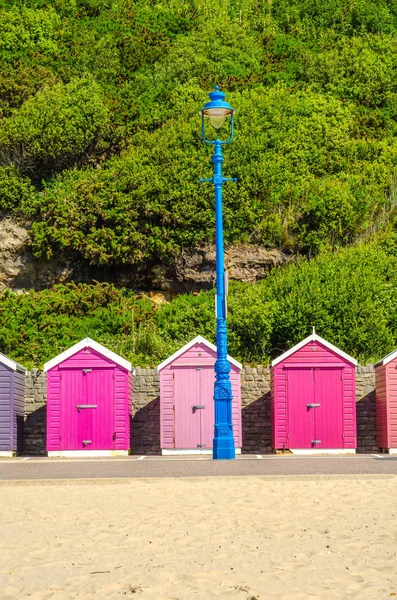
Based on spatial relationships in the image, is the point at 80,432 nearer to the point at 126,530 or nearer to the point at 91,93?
the point at 126,530

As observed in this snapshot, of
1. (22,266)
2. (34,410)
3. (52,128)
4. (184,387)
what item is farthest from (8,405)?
(52,128)

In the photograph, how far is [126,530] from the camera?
28.1 ft

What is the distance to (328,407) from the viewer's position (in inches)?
826

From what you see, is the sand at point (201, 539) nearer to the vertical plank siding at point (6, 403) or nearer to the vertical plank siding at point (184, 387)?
the vertical plank siding at point (184, 387)

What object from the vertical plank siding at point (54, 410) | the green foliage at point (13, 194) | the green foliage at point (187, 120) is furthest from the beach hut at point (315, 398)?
the green foliage at point (13, 194)

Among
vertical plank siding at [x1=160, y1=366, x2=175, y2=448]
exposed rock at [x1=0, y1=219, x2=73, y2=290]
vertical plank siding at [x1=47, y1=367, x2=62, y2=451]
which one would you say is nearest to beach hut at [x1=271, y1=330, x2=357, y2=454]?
vertical plank siding at [x1=160, y1=366, x2=175, y2=448]

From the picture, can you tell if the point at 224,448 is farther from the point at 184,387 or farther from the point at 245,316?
the point at 245,316

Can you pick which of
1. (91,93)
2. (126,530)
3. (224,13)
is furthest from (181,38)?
(126,530)

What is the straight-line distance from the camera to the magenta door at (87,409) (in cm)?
2075

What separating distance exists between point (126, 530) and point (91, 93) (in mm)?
32860

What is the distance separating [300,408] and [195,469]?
7.54m

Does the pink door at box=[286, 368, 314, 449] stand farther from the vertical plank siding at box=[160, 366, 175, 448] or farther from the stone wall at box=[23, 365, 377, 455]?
the vertical plank siding at box=[160, 366, 175, 448]

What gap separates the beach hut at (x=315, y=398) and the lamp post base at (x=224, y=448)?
4.94 m

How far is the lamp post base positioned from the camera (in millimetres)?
16156
